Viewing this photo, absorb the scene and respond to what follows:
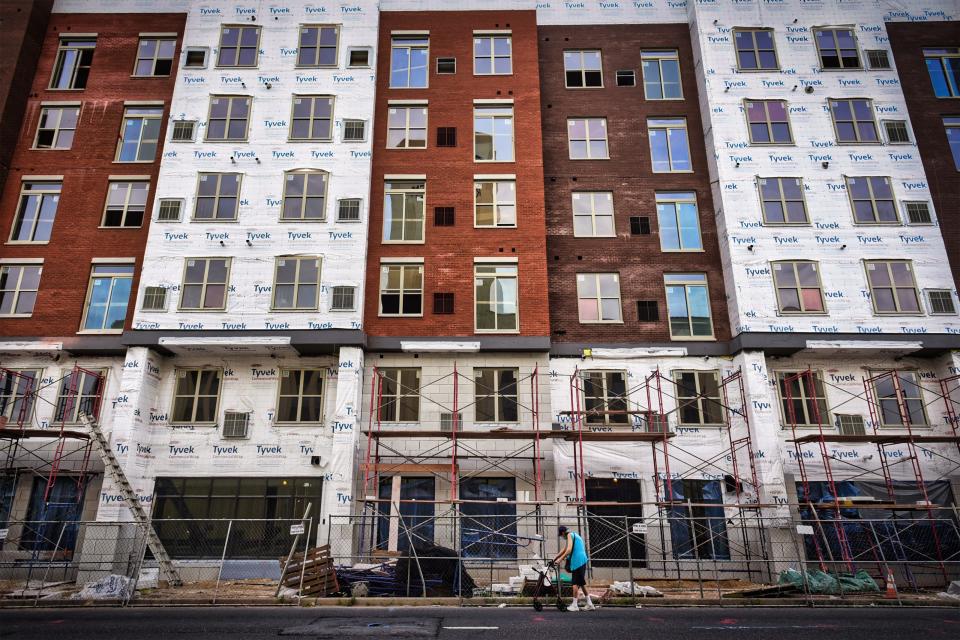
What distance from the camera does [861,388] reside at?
23609 millimetres

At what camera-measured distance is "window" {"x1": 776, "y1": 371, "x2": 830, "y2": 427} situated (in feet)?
76.2

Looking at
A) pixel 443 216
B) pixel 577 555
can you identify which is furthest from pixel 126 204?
pixel 577 555

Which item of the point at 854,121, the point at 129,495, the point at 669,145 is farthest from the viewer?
the point at 669,145

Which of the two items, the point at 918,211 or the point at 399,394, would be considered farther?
the point at 918,211

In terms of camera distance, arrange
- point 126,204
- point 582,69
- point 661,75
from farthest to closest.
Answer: point 582,69, point 661,75, point 126,204

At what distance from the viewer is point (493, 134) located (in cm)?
2712

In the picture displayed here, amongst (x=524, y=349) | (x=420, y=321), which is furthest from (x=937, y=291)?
(x=420, y=321)

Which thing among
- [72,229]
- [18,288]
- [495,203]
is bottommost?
[18,288]

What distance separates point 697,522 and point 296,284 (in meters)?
17.4

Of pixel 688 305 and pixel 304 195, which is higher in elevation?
pixel 304 195

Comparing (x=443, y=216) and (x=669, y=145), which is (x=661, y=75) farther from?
(x=443, y=216)

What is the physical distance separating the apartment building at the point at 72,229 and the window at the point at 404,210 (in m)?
A: 9.92

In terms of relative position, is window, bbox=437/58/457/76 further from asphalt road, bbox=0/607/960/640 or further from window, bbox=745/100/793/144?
asphalt road, bbox=0/607/960/640

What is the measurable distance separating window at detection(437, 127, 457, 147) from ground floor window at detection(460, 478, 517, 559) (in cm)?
1430
